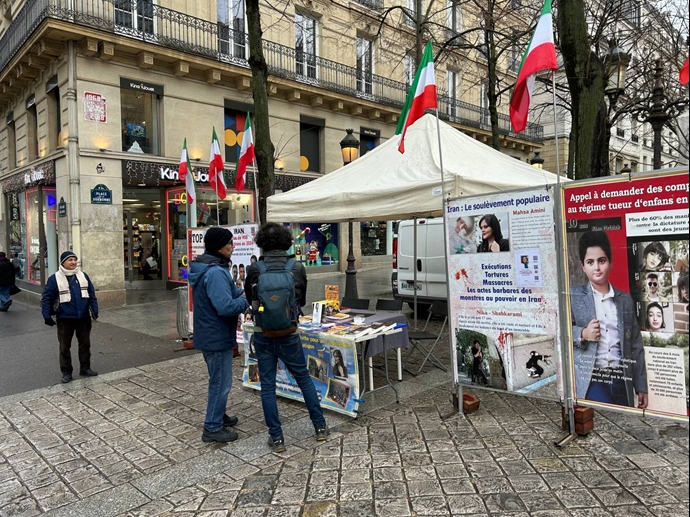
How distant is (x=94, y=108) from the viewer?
40.3 feet

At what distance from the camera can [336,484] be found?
3.48 metres

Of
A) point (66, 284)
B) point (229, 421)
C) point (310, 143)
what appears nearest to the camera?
point (229, 421)

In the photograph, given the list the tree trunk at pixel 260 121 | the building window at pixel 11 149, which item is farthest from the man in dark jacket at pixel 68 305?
the building window at pixel 11 149

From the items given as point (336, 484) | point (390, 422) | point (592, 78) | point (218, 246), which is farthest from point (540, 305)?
point (592, 78)

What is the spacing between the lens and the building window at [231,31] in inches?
603

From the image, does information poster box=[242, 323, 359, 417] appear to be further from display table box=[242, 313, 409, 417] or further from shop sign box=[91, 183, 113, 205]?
shop sign box=[91, 183, 113, 205]

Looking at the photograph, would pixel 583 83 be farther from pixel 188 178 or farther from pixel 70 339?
pixel 70 339

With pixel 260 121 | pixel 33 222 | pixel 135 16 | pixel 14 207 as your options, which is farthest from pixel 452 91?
pixel 14 207

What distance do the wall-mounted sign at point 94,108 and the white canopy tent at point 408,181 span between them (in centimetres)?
794

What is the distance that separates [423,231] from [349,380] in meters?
5.97

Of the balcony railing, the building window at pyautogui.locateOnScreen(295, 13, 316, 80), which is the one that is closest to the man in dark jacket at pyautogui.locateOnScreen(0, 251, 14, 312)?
the balcony railing

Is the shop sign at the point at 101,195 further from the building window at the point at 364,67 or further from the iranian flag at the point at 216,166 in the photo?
the building window at the point at 364,67

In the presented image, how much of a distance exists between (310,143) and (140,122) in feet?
20.5

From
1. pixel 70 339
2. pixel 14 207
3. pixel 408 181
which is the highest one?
pixel 14 207
